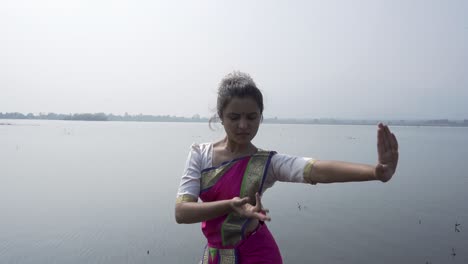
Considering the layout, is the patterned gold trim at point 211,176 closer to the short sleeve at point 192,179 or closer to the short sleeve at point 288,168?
the short sleeve at point 192,179

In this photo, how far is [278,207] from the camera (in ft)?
36.8

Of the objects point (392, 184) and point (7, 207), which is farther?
point (392, 184)

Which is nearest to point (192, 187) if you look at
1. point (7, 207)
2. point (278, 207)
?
point (278, 207)

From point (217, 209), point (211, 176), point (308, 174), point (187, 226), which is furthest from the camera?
point (187, 226)

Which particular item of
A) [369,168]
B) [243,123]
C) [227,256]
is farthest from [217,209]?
[369,168]

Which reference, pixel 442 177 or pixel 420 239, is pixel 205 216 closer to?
pixel 420 239

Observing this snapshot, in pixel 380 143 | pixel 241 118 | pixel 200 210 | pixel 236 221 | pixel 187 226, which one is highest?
pixel 241 118

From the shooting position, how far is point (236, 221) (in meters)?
2.20

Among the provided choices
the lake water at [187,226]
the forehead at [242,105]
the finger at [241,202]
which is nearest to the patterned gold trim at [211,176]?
the forehead at [242,105]

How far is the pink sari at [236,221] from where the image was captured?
2227mm

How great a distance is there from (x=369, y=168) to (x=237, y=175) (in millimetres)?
815

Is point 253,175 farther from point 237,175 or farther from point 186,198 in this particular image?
point 186,198

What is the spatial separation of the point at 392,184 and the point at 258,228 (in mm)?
14901

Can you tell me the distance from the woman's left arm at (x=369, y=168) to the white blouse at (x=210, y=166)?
99mm
